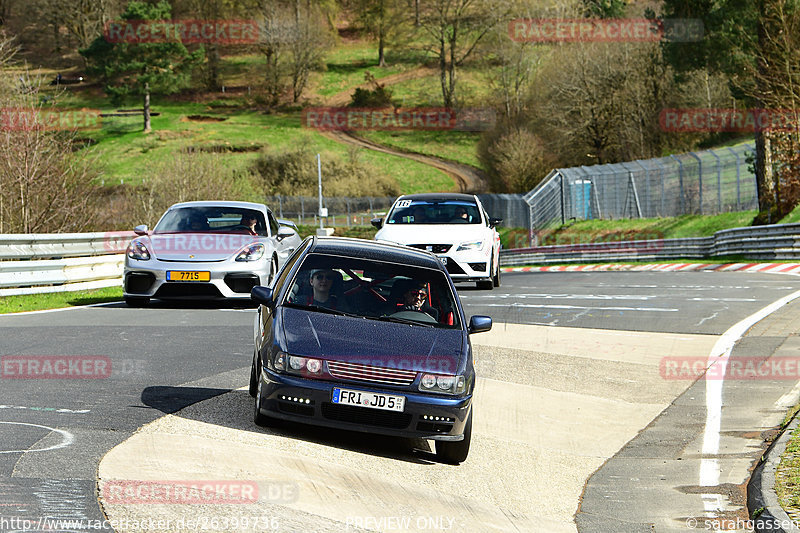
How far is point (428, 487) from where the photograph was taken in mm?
6719

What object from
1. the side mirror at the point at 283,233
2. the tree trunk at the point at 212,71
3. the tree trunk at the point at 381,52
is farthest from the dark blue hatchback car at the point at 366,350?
the tree trunk at the point at 381,52

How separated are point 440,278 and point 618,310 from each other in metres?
8.89

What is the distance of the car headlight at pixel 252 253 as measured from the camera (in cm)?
1564

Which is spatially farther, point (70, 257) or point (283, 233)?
point (70, 257)

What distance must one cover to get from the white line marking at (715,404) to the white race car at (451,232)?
4956mm

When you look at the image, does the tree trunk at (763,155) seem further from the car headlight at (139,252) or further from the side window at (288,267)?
the side window at (288,267)

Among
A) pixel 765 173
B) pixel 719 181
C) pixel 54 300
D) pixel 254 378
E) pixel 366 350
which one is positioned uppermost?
pixel 366 350

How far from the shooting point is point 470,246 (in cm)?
1883

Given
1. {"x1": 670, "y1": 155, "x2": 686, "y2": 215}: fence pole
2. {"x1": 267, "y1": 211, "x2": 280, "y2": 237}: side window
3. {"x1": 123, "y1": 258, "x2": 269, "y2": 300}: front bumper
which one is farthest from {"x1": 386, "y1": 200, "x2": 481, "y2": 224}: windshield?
{"x1": 670, "y1": 155, "x2": 686, "y2": 215}: fence pole

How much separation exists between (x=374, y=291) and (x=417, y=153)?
95.9m

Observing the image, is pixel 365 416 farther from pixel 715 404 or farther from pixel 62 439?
pixel 715 404

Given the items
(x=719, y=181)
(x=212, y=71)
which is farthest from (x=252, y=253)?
(x=212, y=71)

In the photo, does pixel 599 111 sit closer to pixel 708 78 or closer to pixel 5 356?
pixel 708 78

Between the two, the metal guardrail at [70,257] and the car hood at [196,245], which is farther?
the metal guardrail at [70,257]
